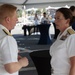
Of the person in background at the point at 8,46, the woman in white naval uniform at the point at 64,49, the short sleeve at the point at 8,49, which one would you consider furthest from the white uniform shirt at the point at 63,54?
the short sleeve at the point at 8,49

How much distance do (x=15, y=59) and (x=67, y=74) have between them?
0.56 meters

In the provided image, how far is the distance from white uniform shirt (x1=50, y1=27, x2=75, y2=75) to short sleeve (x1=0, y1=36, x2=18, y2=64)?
48cm

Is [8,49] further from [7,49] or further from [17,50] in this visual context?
[17,50]

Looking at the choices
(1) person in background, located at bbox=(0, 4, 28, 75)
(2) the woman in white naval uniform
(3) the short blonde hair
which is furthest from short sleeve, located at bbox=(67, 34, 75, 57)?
(3) the short blonde hair

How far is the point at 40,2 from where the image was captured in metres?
16.2

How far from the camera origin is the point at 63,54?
2.05 metres

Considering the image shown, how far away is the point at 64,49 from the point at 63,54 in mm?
45

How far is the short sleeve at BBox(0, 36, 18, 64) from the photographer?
1717 mm

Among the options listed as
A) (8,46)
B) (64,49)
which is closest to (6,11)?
(8,46)

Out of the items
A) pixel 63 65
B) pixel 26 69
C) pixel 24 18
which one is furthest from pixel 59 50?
pixel 24 18

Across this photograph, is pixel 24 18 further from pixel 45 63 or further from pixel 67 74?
pixel 67 74

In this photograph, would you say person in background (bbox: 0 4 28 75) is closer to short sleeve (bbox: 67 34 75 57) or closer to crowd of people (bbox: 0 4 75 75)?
crowd of people (bbox: 0 4 75 75)

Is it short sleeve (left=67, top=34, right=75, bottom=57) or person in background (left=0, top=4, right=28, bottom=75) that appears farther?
short sleeve (left=67, top=34, right=75, bottom=57)

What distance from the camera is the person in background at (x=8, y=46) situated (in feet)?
5.64
